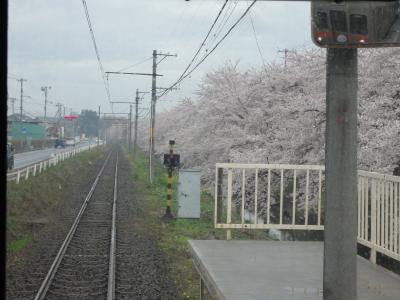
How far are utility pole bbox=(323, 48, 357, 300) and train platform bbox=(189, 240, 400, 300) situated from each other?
1.26 metres

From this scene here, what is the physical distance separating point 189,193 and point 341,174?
10700mm

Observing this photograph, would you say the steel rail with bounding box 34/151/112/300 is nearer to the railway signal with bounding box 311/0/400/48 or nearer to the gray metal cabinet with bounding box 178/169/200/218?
the gray metal cabinet with bounding box 178/169/200/218

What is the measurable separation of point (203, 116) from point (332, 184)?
20.5 m

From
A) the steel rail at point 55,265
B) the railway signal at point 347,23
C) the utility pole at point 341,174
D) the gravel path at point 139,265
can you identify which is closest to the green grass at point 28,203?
the steel rail at point 55,265

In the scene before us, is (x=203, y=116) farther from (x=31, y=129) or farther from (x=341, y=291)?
(x=31, y=129)

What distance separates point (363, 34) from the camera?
3.25 m

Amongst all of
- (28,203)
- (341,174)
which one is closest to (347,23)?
(341,174)

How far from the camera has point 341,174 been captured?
3.43 m

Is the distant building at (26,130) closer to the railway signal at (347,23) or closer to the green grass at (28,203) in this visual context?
the green grass at (28,203)

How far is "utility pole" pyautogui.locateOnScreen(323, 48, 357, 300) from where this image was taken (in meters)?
3.37

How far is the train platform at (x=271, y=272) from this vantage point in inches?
190

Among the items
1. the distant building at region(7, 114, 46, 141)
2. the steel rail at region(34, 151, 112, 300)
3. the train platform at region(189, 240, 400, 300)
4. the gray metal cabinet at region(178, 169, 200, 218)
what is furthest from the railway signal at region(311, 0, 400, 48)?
the distant building at region(7, 114, 46, 141)

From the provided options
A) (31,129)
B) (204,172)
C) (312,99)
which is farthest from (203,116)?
(31,129)

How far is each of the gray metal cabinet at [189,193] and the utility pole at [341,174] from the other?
10.3 m
